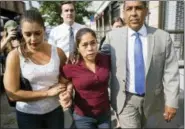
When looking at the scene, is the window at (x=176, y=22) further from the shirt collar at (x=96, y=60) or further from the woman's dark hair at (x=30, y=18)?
the woman's dark hair at (x=30, y=18)

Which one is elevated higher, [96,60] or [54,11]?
[54,11]

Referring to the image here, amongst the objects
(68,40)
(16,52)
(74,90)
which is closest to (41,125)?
(74,90)

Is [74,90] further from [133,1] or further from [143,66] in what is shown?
[133,1]

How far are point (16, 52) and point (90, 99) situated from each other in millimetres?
767

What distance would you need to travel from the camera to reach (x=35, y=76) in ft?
7.47

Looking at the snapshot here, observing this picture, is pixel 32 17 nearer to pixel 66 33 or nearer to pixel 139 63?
pixel 139 63

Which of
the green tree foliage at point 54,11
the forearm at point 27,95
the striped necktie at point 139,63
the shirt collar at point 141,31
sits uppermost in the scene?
the green tree foliage at point 54,11

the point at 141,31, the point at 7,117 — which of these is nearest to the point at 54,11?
the point at 7,117

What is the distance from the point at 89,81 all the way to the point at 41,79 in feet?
1.37

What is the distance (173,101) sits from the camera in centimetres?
273

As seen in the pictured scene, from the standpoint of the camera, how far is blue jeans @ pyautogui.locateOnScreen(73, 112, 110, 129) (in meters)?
2.61

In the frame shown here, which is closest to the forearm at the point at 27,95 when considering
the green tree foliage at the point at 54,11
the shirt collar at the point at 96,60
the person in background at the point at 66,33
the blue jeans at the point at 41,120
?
the blue jeans at the point at 41,120

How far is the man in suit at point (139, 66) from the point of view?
8.66ft

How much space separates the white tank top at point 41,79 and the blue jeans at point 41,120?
0.04 meters
